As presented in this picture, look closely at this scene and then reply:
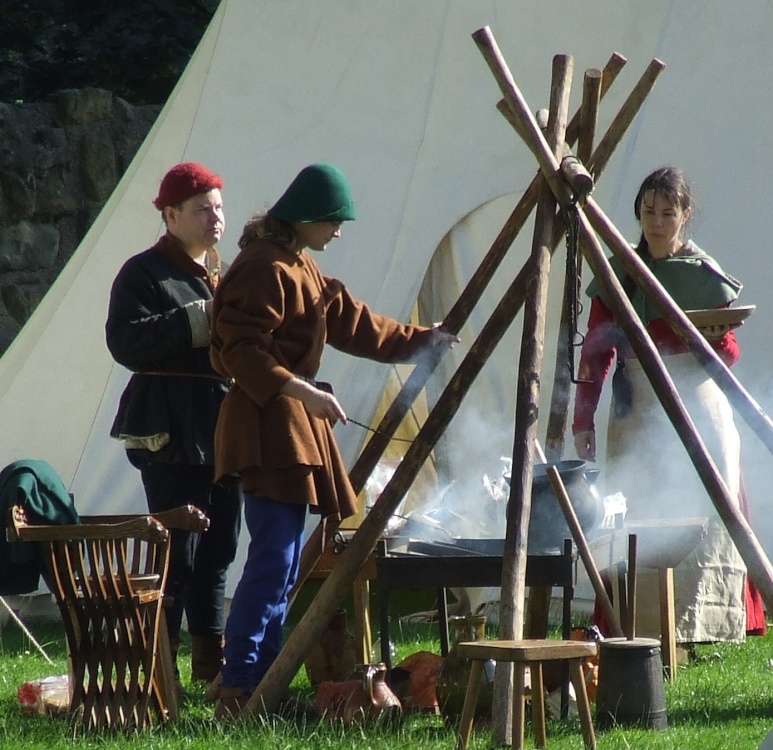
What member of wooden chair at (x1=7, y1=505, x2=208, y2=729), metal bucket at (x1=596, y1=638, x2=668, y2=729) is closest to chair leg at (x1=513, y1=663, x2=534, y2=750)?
metal bucket at (x1=596, y1=638, x2=668, y2=729)

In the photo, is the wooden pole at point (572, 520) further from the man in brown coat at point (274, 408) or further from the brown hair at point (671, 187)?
the brown hair at point (671, 187)

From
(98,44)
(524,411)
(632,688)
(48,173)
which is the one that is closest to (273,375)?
(524,411)

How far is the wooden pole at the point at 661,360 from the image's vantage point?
10.8ft

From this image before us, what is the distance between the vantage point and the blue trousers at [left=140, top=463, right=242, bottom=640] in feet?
12.2

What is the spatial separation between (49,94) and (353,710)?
5650mm

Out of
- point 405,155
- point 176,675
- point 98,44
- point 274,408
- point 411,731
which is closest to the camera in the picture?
point 411,731

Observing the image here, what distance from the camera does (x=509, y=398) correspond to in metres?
5.35

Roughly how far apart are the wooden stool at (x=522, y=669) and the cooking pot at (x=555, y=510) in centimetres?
67

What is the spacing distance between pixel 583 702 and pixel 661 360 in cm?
96

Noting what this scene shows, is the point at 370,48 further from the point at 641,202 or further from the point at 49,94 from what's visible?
the point at 49,94

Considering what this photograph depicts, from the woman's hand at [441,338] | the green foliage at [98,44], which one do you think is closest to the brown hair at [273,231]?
the woman's hand at [441,338]

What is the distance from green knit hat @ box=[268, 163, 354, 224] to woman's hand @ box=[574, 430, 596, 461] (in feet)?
3.66

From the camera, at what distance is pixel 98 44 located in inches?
320

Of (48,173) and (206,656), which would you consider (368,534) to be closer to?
(206,656)
